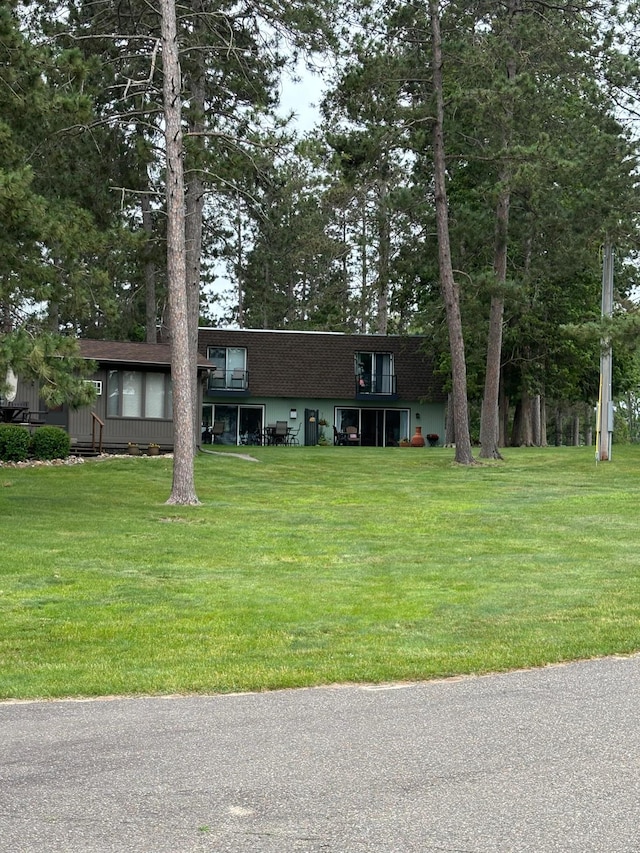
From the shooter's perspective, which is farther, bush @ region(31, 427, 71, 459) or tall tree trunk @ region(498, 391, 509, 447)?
tall tree trunk @ region(498, 391, 509, 447)

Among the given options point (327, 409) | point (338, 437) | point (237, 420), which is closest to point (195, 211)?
point (237, 420)

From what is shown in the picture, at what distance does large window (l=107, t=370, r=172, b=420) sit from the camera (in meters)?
32.5

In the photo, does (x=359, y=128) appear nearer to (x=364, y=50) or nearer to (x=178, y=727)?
(x=364, y=50)

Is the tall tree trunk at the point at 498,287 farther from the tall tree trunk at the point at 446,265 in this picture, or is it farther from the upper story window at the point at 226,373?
the upper story window at the point at 226,373

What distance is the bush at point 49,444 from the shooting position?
26.3 meters

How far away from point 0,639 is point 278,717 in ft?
10.9

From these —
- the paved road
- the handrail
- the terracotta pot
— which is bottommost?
the paved road

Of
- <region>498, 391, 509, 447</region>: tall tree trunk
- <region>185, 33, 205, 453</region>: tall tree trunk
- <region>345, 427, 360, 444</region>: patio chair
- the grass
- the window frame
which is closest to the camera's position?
the grass

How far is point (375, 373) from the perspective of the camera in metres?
45.1

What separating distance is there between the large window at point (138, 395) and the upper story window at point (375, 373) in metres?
13.5

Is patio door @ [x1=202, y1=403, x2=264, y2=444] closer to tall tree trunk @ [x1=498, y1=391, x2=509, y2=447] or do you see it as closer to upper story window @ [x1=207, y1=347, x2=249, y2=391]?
upper story window @ [x1=207, y1=347, x2=249, y2=391]

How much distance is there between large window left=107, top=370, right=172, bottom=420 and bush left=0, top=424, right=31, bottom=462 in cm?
668

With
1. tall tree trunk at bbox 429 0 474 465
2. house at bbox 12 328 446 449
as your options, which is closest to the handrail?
tall tree trunk at bbox 429 0 474 465

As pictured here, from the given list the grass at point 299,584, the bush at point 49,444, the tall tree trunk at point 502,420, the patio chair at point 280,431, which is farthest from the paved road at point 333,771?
the tall tree trunk at point 502,420
